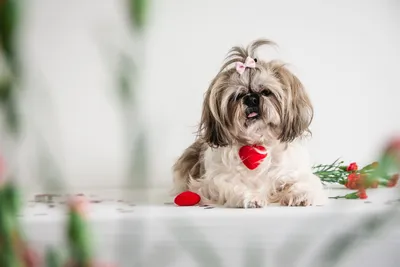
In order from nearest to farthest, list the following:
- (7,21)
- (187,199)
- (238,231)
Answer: (7,21) < (238,231) < (187,199)

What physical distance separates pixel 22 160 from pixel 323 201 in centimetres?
160

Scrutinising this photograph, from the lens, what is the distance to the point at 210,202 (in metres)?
2.10

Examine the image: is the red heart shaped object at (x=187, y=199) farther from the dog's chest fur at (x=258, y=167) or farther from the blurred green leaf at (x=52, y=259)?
the blurred green leaf at (x=52, y=259)

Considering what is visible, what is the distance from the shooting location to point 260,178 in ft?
6.93

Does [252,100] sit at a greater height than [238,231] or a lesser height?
greater

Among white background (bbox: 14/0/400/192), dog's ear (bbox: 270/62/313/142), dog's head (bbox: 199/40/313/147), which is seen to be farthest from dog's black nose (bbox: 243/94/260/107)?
white background (bbox: 14/0/400/192)

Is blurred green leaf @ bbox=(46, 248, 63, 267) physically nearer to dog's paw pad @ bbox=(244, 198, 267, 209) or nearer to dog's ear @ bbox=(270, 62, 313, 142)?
dog's paw pad @ bbox=(244, 198, 267, 209)

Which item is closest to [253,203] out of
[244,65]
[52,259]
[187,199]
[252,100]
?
[187,199]

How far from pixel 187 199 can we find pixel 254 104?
416mm

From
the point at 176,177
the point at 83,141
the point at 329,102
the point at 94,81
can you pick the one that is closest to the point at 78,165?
the point at 83,141

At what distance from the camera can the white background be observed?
2.81 metres

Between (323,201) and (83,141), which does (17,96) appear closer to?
(323,201)

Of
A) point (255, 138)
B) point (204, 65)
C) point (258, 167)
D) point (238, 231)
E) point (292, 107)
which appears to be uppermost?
point (204, 65)

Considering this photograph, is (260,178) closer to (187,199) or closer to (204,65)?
(187,199)
